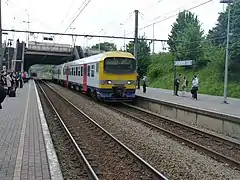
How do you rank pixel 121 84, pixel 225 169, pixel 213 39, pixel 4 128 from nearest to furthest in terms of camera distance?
pixel 225 169 → pixel 4 128 → pixel 121 84 → pixel 213 39

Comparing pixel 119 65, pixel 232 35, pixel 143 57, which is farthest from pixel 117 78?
pixel 143 57

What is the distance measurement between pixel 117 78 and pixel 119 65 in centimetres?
80

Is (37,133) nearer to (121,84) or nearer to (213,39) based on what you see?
(121,84)

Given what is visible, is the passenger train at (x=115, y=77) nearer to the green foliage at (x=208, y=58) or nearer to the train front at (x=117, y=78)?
the train front at (x=117, y=78)

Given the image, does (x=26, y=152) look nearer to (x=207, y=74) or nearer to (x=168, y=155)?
(x=168, y=155)

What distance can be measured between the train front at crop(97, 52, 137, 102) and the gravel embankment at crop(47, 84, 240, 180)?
6550 mm

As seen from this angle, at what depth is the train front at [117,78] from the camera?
66.9ft

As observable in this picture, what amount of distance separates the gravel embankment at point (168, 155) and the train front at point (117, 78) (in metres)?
6.55

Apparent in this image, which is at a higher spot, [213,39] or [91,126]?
[213,39]

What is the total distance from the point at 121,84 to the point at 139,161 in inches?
497

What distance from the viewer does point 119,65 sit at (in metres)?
20.8

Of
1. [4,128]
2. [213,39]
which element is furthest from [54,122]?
[213,39]

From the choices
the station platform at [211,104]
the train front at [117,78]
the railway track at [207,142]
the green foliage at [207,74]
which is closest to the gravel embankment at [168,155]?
the railway track at [207,142]

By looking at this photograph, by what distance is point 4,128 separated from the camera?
1120 cm
